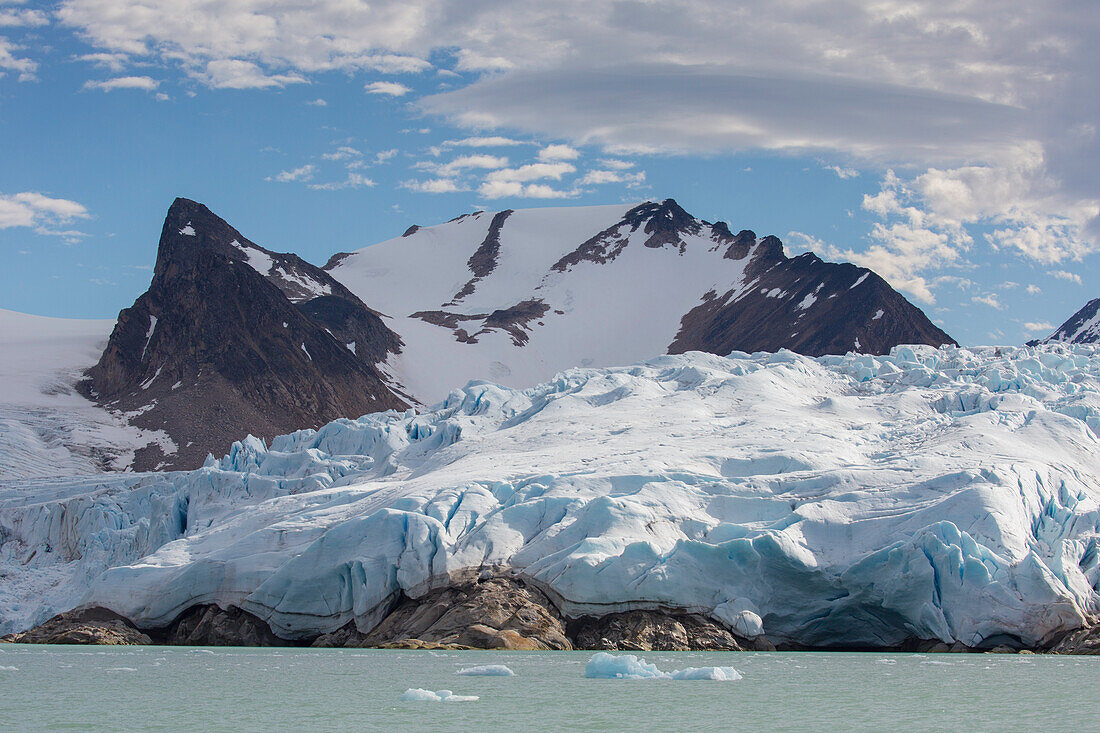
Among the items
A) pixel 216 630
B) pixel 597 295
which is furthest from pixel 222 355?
pixel 216 630

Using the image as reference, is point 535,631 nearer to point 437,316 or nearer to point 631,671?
point 631,671

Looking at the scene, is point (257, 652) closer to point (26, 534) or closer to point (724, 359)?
point (26, 534)

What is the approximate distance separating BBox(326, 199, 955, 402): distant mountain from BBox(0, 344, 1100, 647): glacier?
55328 millimetres

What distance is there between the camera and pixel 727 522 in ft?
92.4

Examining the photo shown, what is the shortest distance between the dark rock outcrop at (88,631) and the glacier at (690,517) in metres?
0.33

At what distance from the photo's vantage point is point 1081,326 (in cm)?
10431

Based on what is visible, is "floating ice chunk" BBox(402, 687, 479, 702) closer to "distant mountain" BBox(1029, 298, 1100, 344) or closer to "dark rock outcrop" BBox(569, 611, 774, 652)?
"dark rock outcrop" BBox(569, 611, 774, 652)

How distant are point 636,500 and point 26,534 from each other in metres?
26.5

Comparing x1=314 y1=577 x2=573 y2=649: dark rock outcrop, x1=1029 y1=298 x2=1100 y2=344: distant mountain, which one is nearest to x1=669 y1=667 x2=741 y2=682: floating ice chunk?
x1=314 y1=577 x2=573 y2=649: dark rock outcrop

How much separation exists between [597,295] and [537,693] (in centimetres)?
10539

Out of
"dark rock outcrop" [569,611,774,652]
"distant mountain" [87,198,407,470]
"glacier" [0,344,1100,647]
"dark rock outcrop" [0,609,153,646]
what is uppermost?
"distant mountain" [87,198,407,470]

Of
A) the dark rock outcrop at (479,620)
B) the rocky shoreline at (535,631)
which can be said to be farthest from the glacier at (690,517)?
the dark rock outcrop at (479,620)

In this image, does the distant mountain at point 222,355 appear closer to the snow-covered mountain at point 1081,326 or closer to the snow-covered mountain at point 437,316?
the snow-covered mountain at point 437,316

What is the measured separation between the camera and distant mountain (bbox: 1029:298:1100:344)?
99.1 meters
